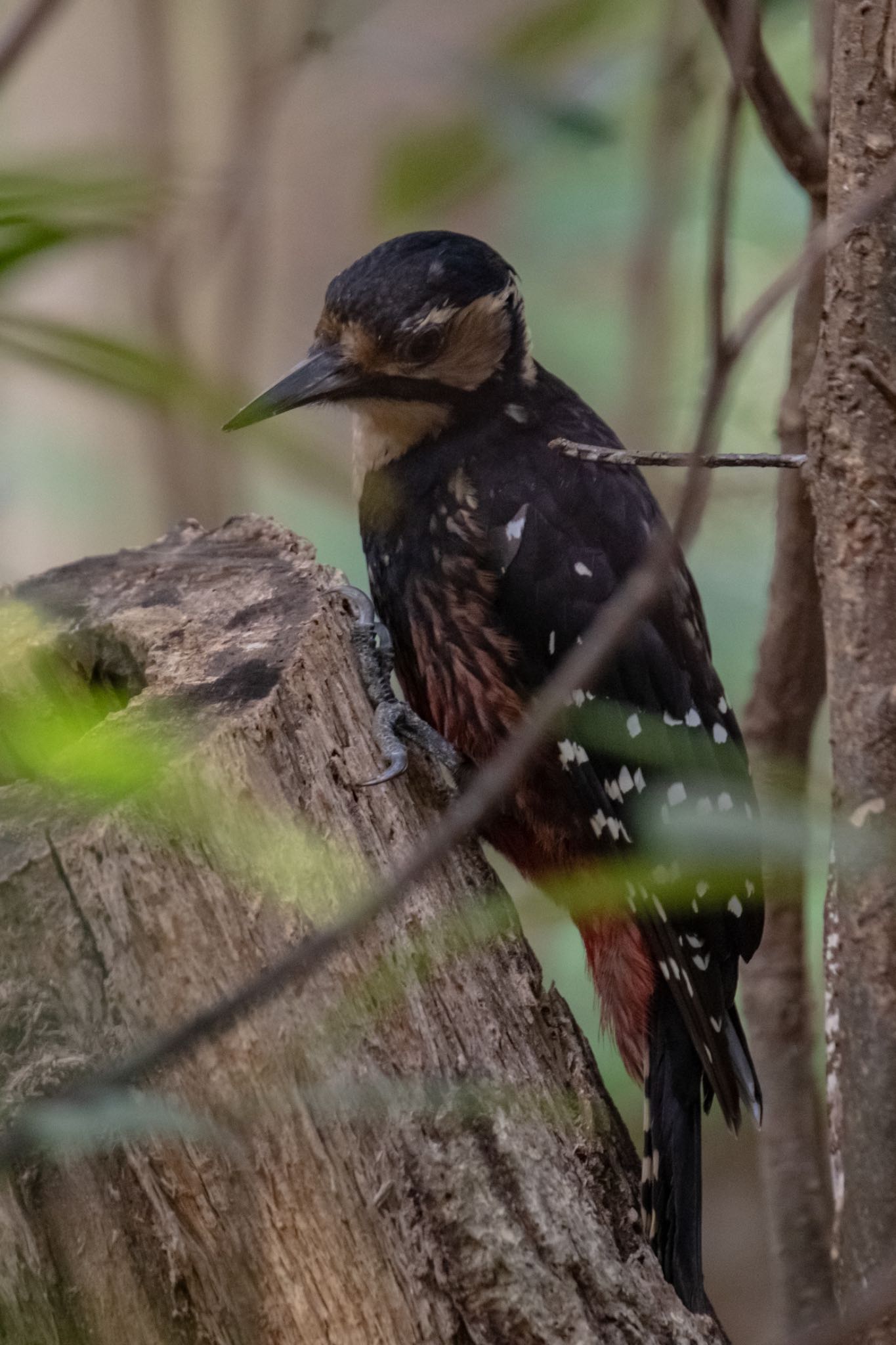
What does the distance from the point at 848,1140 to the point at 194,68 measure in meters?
4.62

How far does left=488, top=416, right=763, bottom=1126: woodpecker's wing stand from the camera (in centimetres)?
166

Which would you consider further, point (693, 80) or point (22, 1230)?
point (693, 80)

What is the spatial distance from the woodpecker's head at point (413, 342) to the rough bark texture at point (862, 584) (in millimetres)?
711

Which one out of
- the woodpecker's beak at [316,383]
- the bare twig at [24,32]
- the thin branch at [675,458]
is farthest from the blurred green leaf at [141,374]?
the woodpecker's beak at [316,383]

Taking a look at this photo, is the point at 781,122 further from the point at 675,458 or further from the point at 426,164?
the point at 675,458

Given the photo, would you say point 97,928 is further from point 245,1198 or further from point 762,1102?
point 762,1102

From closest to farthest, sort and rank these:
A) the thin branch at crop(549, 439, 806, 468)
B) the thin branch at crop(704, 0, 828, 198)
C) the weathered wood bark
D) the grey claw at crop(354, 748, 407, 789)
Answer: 1. the weathered wood bark
2. the thin branch at crop(549, 439, 806, 468)
3. the grey claw at crop(354, 748, 407, 789)
4. the thin branch at crop(704, 0, 828, 198)

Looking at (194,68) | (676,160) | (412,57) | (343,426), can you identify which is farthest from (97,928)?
(194,68)

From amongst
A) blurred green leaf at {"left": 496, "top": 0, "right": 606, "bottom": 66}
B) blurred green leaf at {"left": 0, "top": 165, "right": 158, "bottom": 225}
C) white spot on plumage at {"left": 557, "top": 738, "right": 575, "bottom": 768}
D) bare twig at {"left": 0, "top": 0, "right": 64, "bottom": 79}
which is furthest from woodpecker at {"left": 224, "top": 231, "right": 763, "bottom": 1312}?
blurred green leaf at {"left": 0, "top": 165, "right": 158, "bottom": 225}

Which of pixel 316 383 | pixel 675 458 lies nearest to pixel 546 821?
pixel 316 383

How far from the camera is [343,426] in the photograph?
4215mm

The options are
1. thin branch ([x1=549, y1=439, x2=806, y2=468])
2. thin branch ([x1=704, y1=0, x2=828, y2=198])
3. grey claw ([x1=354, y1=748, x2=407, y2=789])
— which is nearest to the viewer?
thin branch ([x1=549, y1=439, x2=806, y2=468])

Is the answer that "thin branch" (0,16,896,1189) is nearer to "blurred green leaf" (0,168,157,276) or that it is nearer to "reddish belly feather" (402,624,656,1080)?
"blurred green leaf" (0,168,157,276)

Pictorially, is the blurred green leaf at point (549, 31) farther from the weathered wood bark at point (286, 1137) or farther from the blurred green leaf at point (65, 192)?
the blurred green leaf at point (65, 192)
